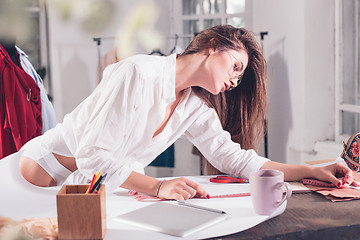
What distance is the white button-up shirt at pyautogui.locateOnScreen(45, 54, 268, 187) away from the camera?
39.0 inches

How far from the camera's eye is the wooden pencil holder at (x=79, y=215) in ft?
2.15

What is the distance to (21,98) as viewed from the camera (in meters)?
1.81

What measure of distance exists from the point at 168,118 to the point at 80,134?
395 mm

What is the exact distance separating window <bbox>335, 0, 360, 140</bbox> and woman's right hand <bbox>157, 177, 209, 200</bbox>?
1.74m

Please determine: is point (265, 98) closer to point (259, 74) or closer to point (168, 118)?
point (259, 74)

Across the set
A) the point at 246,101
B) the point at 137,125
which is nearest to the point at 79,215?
the point at 137,125

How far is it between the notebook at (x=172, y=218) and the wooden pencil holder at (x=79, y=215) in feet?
0.41


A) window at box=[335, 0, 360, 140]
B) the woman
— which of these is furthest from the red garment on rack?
window at box=[335, 0, 360, 140]

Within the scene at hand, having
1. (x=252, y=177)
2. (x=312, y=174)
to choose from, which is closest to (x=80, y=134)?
(x=252, y=177)

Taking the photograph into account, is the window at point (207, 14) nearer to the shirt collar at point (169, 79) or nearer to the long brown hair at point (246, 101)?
the long brown hair at point (246, 101)

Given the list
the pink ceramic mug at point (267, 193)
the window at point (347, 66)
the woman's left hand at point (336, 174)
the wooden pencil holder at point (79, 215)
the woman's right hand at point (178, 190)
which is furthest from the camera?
the window at point (347, 66)

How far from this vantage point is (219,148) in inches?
54.7

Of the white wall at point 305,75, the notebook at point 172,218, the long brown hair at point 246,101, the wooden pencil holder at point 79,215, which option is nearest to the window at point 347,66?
the white wall at point 305,75

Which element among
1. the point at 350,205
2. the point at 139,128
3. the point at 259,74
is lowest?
the point at 350,205
